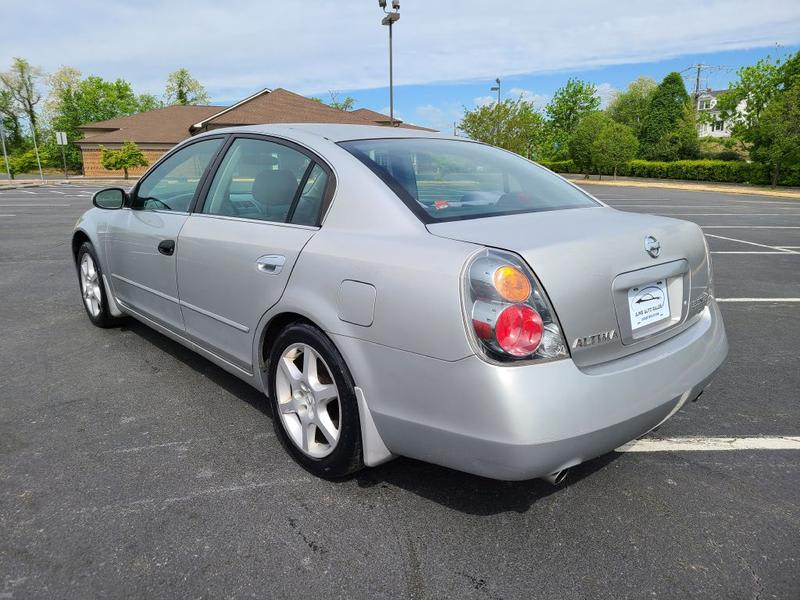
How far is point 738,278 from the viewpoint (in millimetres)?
7125

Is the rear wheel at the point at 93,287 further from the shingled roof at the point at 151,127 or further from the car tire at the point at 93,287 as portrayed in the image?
the shingled roof at the point at 151,127

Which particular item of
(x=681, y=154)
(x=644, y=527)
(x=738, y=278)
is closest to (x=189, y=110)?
(x=681, y=154)

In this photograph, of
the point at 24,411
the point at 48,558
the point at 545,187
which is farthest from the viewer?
the point at 24,411

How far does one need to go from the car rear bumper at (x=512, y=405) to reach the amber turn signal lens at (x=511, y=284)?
0.23 metres

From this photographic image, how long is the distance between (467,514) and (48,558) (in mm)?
1562

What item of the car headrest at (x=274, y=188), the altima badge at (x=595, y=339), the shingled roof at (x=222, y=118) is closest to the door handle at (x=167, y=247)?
the car headrest at (x=274, y=188)

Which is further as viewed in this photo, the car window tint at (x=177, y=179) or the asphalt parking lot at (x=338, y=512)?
the car window tint at (x=177, y=179)

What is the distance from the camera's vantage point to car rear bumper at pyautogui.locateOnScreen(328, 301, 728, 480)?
192cm

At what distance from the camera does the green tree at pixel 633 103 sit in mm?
64938

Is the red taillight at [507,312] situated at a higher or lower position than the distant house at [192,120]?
lower

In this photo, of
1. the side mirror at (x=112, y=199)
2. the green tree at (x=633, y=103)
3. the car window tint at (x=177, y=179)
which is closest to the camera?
the car window tint at (x=177, y=179)

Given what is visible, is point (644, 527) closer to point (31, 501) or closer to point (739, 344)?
point (31, 501)

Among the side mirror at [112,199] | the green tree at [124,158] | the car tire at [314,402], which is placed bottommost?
the car tire at [314,402]

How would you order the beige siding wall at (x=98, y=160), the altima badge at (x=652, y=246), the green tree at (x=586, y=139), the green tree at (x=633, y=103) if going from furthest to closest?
the green tree at (x=633, y=103) → the beige siding wall at (x=98, y=160) → the green tree at (x=586, y=139) → the altima badge at (x=652, y=246)
